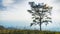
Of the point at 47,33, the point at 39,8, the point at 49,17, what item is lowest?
the point at 47,33

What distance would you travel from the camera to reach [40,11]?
10.3 feet

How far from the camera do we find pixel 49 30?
301cm

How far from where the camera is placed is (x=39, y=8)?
313cm

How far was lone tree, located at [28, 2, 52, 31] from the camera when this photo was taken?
3.05 metres

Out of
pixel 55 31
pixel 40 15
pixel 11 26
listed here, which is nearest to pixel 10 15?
pixel 11 26

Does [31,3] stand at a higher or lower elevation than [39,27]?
higher

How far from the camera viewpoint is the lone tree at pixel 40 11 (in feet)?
10.0

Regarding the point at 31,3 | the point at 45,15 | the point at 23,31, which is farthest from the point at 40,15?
the point at 23,31

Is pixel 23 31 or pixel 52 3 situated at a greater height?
pixel 52 3

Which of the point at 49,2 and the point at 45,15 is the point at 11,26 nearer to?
the point at 45,15

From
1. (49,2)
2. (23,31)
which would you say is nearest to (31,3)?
(49,2)

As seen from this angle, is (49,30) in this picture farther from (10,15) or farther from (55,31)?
(10,15)

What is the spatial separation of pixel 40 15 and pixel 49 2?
15.0 inches

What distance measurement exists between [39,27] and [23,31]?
0.39 m
